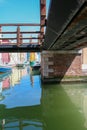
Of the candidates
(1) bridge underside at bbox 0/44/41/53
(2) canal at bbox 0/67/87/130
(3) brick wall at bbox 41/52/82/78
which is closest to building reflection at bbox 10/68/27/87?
(1) bridge underside at bbox 0/44/41/53

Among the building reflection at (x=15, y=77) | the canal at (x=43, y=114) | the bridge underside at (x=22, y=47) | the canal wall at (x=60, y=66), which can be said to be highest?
the bridge underside at (x=22, y=47)

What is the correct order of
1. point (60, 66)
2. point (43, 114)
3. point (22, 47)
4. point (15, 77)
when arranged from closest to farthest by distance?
1. point (43, 114)
2. point (22, 47)
3. point (60, 66)
4. point (15, 77)

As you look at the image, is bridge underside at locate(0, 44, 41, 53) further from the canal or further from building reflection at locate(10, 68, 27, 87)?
the canal

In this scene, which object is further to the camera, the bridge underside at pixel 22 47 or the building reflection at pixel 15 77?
the building reflection at pixel 15 77

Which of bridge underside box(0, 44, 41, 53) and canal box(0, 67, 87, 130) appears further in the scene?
bridge underside box(0, 44, 41, 53)

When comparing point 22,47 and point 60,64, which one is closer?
point 22,47

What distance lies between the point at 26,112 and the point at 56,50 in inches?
262

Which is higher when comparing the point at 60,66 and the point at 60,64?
the point at 60,64

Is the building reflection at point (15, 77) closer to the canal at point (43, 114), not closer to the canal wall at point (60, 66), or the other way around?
the canal wall at point (60, 66)

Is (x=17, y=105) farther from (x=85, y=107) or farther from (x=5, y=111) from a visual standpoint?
(x=85, y=107)

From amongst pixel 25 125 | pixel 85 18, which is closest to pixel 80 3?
pixel 85 18

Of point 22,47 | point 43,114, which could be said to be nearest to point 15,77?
point 22,47

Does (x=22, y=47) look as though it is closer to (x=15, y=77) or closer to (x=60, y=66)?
(x=60, y=66)

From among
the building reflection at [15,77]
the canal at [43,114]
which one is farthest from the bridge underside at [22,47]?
the canal at [43,114]
